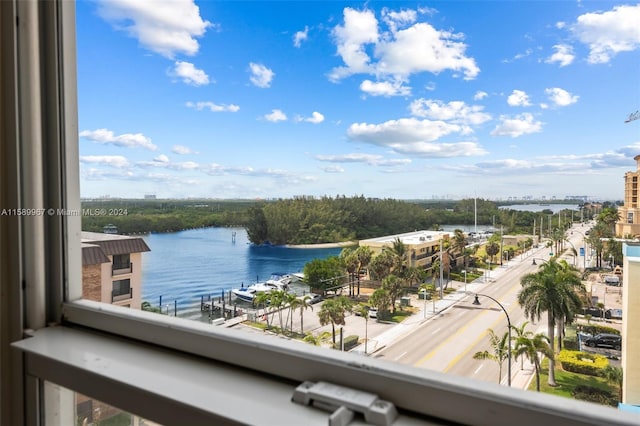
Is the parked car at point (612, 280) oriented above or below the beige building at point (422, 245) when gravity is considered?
below

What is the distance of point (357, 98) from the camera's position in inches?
33.8

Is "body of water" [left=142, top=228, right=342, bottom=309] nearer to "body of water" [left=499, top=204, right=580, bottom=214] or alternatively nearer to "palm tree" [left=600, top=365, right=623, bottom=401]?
"body of water" [left=499, top=204, right=580, bottom=214]

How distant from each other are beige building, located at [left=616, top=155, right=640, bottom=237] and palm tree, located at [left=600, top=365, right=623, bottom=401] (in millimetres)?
213

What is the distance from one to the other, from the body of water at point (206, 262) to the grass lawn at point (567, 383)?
468 mm

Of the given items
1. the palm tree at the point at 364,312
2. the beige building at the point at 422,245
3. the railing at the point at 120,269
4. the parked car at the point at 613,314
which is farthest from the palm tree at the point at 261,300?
the parked car at the point at 613,314

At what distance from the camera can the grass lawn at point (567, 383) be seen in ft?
1.79

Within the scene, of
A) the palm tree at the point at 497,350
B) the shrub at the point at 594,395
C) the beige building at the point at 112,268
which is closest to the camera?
the shrub at the point at 594,395

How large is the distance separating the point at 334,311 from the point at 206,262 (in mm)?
416

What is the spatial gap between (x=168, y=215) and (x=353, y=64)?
0.68 m

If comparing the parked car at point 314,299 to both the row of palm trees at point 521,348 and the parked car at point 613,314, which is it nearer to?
the row of palm trees at point 521,348

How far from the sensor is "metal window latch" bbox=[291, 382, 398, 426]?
56 centimetres

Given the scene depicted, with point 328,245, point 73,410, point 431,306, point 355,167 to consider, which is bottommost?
point 73,410

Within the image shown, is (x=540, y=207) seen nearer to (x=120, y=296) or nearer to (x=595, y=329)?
(x=595, y=329)

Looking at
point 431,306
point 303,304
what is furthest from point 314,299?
point 431,306
